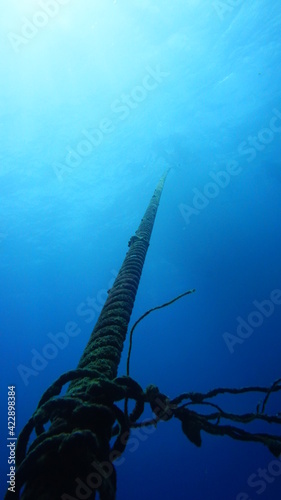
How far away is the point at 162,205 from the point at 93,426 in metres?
33.1

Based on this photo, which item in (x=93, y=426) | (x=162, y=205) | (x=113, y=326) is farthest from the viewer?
(x=162, y=205)

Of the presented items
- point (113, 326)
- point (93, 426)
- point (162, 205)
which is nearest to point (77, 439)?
point (93, 426)

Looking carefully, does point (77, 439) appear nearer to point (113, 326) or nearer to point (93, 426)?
point (93, 426)

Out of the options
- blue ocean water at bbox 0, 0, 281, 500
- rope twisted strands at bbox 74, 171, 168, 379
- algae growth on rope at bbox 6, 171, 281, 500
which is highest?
blue ocean water at bbox 0, 0, 281, 500

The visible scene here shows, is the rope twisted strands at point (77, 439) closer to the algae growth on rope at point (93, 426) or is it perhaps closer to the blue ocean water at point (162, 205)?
the algae growth on rope at point (93, 426)

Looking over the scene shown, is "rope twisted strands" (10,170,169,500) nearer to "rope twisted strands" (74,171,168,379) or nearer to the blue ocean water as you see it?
"rope twisted strands" (74,171,168,379)

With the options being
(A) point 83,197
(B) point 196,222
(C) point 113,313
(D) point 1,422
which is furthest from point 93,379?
(D) point 1,422

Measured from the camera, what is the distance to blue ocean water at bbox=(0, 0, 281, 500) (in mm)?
23766

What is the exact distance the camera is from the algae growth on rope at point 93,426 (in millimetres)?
1260

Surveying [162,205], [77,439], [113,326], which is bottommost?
[77,439]

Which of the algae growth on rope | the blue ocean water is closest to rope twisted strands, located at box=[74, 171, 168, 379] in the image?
the algae growth on rope

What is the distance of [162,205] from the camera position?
33.9m

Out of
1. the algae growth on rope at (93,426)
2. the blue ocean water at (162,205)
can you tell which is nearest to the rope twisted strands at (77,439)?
the algae growth on rope at (93,426)

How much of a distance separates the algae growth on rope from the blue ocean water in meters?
27.3
